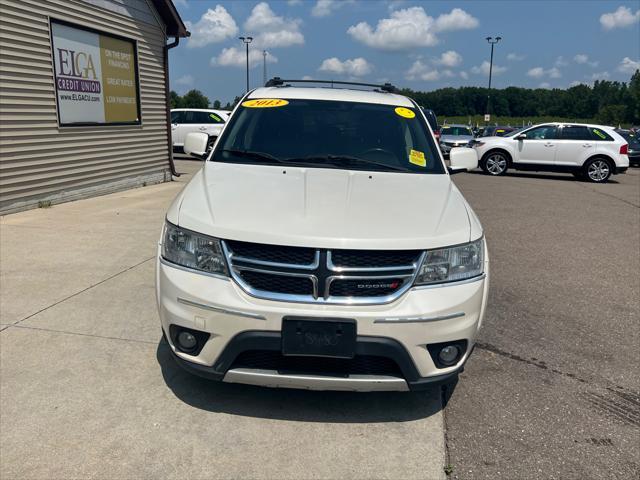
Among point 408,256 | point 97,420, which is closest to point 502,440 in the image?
point 408,256

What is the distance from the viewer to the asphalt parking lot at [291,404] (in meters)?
2.49

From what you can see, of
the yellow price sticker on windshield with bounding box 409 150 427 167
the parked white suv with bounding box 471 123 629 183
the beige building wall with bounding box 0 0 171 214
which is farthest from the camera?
the parked white suv with bounding box 471 123 629 183

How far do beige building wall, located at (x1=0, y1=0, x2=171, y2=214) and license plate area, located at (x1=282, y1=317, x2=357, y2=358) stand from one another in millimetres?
6664

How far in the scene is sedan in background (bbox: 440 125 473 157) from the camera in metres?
22.0

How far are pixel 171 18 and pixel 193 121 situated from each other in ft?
25.0

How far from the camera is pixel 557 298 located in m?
4.94

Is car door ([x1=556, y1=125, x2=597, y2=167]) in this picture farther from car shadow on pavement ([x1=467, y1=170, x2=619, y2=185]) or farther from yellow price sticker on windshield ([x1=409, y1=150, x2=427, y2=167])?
yellow price sticker on windshield ([x1=409, y1=150, x2=427, y2=167])

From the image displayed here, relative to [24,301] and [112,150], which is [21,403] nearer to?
[24,301]

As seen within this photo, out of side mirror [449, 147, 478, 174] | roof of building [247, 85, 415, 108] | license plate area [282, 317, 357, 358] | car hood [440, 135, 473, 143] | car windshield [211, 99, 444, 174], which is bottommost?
license plate area [282, 317, 357, 358]

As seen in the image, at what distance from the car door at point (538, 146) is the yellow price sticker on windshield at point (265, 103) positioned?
13.9m

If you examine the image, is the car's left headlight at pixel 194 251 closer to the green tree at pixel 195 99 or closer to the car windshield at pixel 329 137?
the car windshield at pixel 329 137

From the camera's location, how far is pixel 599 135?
51.8ft

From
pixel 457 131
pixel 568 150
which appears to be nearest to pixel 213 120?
pixel 568 150

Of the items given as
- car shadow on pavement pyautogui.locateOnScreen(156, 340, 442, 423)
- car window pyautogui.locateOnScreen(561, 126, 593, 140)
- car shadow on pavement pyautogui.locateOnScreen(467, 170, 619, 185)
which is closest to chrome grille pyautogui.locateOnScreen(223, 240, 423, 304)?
car shadow on pavement pyautogui.locateOnScreen(156, 340, 442, 423)
